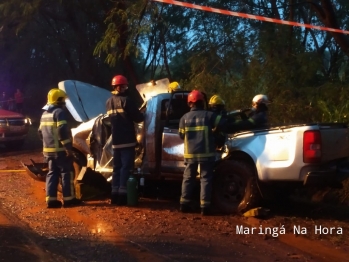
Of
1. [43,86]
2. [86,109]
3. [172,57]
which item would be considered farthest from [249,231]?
[43,86]

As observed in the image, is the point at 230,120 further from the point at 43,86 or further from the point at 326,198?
the point at 43,86

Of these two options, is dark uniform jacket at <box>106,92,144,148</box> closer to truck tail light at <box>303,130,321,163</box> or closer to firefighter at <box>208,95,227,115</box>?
firefighter at <box>208,95,227,115</box>

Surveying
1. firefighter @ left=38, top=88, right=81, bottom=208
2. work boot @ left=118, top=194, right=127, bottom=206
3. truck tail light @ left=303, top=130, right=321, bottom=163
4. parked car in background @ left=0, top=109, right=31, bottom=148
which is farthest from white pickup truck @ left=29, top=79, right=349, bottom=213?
parked car in background @ left=0, top=109, right=31, bottom=148

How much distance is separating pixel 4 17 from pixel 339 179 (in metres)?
13.9

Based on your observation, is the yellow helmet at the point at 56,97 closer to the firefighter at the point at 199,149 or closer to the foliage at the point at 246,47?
the firefighter at the point at 199,149

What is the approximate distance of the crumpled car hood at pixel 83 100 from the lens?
916cm

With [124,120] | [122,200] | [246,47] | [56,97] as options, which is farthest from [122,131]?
[246,47]

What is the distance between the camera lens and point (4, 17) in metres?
17.9

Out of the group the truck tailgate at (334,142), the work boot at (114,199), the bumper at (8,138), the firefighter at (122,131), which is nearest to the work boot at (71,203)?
the work boot at (114,199)

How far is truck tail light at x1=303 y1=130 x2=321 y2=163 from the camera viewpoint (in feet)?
21.9

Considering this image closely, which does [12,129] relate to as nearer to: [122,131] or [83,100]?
[83,100]

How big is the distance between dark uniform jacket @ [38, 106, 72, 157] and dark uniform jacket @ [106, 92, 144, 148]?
691 mm

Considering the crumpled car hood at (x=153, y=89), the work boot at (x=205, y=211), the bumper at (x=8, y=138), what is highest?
the crumpled car hood at (x=153, y=89)

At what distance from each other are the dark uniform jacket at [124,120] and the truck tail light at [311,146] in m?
2.50
